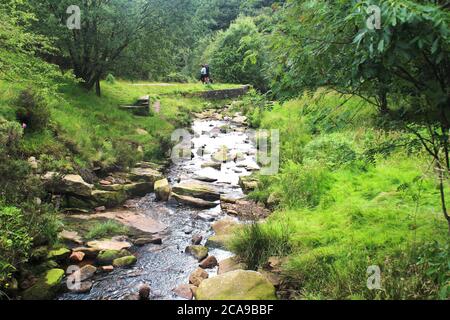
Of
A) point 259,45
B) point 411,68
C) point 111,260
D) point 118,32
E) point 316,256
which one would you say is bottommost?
point 111,260

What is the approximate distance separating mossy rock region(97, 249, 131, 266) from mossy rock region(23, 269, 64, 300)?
901mm

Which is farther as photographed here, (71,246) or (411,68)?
(71,246)

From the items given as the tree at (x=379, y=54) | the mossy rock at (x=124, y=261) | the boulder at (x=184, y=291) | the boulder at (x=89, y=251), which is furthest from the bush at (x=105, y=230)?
the tree at (x=379, y=54)

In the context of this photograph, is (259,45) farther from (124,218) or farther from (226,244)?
(124,218)

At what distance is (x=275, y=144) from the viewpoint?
15.1 m

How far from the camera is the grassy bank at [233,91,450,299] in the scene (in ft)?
15.2

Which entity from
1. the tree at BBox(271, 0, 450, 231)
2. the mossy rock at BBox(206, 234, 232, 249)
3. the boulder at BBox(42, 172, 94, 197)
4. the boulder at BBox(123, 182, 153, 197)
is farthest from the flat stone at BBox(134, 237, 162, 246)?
the tree at BBox(271, 0, 450, 231)

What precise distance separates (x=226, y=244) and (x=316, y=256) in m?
2.18

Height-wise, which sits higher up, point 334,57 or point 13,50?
point 13,50

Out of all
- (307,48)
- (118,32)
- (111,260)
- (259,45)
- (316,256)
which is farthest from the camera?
(118,32)

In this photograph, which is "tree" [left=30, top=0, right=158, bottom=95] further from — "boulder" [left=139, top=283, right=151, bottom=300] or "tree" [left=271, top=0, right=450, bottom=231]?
"tree" [left=271, top=0, right=450, bottom=231]

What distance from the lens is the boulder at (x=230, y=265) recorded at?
6.69 m
